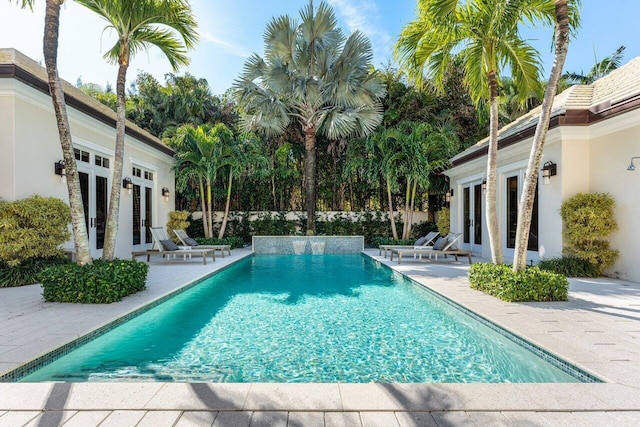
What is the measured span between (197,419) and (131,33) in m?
6.37

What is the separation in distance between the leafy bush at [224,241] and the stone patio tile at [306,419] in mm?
12354

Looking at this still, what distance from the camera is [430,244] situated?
12.1 metres

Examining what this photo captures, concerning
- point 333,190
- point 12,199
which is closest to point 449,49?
point 12,199

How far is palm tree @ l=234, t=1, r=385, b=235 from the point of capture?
1265 centimetres

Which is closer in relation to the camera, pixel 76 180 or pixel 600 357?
pixel 600 357

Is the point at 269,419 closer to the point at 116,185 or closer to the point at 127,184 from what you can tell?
the point at 116,185

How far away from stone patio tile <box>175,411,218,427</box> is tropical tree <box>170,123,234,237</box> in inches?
464

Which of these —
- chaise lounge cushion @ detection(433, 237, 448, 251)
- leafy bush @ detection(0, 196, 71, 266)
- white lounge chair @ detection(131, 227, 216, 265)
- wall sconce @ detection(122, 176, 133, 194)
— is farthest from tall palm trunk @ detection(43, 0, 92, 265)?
chaise lounge cushion @ detection(433, 237, 448, 251)

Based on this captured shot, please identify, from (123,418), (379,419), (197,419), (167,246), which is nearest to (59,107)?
(123,418)

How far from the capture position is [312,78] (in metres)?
12.8

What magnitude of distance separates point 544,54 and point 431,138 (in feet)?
22.5

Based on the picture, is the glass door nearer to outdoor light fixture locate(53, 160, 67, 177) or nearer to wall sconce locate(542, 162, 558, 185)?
wall sconce locate(542, 162, 558, 185)

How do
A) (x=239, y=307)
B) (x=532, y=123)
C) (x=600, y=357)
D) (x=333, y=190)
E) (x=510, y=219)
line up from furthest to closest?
(x=333, y=190) < (x=510, y=219) < (x=532, y=123) < (x=239, y=307) < (x=600, y=357)

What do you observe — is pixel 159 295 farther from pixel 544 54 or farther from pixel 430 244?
pixel 430 244
